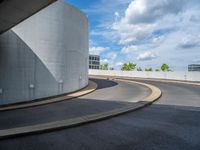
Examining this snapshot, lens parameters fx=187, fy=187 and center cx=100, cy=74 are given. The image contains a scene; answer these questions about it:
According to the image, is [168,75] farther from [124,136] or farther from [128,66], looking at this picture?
[128,66]

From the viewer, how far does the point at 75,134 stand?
553 centimetres

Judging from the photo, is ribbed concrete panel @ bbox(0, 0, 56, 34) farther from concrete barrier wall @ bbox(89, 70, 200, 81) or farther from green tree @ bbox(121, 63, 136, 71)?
green tree @ bbox(121, 63, 136, 71)

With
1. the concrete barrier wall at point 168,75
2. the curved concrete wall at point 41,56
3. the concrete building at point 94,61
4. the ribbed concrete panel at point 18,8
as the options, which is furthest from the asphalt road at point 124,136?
the concrete building at point 94,61

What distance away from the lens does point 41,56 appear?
1188 cm

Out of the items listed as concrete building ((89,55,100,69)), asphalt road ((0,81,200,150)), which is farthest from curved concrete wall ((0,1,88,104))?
concrete building ((89,55,100,69))

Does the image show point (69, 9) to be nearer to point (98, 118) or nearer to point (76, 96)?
point (76, 96)

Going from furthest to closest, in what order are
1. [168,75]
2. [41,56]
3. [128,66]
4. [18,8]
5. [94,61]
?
[94,61] → [128,66] → [168,75] → [41,56] → [18,8]

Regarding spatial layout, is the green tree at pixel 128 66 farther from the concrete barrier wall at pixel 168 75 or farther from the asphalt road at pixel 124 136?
the asphalt road at pixel 124 136

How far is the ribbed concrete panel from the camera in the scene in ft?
17.6

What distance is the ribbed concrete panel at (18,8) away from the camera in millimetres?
5375

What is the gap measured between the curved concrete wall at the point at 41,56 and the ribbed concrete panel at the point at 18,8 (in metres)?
3.97

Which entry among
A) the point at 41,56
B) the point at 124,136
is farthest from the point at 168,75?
the point at 124,136

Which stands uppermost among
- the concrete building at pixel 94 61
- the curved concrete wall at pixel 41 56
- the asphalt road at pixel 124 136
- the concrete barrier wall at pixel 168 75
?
the concrete building at pixel 94 61

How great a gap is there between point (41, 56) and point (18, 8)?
20.6 feet
